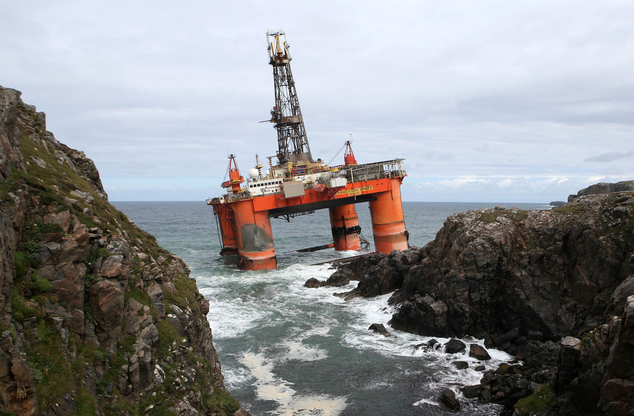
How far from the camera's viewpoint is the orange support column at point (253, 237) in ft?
156

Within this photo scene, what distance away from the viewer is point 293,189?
47.1 metres

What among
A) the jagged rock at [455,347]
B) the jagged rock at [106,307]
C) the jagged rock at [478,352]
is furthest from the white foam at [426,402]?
the jagged rock at [106,307]

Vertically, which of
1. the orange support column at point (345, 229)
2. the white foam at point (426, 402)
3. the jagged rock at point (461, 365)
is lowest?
the white foam at point (426, 402)

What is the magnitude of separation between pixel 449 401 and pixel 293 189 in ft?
104

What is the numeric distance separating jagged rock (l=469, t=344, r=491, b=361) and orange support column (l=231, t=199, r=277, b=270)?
28.9m

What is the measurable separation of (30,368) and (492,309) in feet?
77.1

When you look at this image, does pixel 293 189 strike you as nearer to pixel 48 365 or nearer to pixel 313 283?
pixel 313 283

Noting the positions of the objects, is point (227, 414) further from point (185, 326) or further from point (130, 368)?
point (130, 368)

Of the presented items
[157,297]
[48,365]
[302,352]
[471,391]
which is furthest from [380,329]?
[48,365]

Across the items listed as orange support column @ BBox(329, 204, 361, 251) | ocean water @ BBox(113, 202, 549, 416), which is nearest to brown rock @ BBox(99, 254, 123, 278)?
ocean water @ BBox(113, 202, 549, 416)

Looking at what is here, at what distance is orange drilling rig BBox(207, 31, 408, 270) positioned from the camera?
4775cm

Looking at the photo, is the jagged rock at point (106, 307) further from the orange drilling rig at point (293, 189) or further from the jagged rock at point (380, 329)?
the orange drilling rig at point (293, 189)

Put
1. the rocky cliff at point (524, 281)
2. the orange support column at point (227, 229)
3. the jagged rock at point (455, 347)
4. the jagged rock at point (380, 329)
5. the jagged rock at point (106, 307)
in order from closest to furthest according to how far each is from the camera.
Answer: the jagged rock at point (106, 307), the rocky cliff at point (524, 281), the jagged rock at point (455, 347), the jagged rock at point (380, 329), the orange support column at point (227, 229)

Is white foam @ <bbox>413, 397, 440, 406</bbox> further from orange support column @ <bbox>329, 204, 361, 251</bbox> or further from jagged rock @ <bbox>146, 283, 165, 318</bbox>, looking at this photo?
orange support column @ <bbox>329, 204, 361, 251</bbox>
